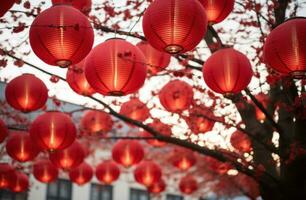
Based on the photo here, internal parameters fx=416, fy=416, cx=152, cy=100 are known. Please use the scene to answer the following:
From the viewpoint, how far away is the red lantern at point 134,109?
1086 cm

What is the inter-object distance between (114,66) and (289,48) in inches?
93.9

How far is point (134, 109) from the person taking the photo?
432 inches

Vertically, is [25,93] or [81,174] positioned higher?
[25,93]

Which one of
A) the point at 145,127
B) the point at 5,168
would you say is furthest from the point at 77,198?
the point at 145,127

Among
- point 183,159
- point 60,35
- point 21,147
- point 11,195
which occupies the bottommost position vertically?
point 11,195

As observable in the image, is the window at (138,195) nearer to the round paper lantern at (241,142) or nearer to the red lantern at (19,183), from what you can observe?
the red lantern at (19,183)

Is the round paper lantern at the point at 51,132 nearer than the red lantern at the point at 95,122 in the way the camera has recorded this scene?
Yes

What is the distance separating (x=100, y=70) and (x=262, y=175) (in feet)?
16.8

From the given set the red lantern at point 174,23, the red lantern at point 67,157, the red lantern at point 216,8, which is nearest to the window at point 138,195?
the red lantern at point 67,157

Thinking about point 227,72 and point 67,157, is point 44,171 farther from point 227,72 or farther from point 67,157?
point 227,72

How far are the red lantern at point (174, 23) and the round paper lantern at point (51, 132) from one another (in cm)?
417

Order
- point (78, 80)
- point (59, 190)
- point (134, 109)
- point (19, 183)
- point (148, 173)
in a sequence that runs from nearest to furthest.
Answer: point (78, 80) < point (134, 109) < point (19, 183) < point (148, 173) < point (59, 190)

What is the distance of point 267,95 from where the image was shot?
10.7m

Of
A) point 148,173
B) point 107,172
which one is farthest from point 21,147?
point 148,173
